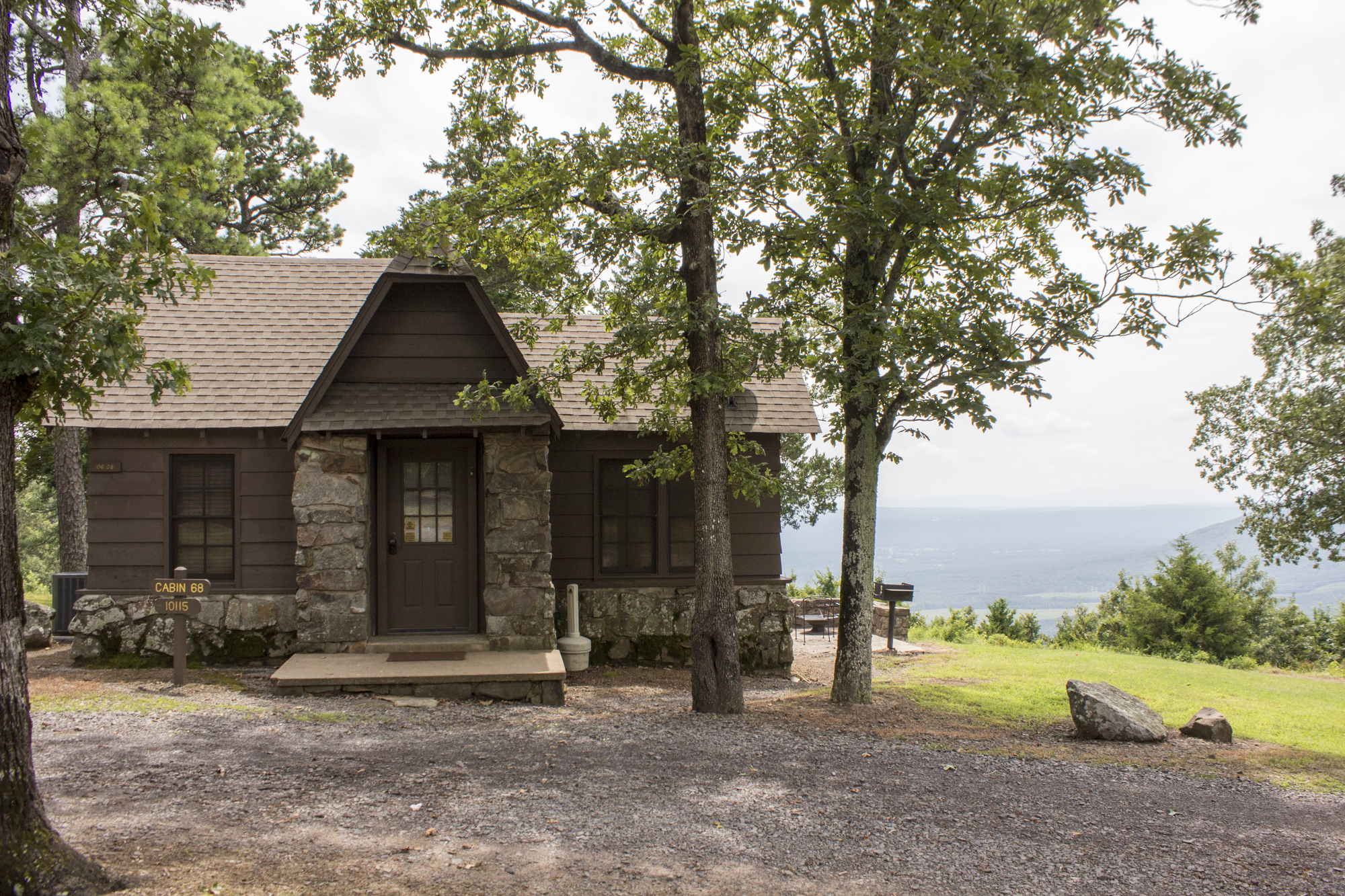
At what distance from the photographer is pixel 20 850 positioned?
3814 mm

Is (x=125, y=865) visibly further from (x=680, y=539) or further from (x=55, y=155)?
(x=55, y=155)

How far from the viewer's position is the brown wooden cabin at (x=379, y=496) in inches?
389

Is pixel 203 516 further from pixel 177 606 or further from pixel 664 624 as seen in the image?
pixel 664 624

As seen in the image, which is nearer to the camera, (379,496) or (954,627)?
(379,496)

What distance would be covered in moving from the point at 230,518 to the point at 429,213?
499 centimetres

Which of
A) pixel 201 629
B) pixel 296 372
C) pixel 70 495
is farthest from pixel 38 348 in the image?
pixel 70 495

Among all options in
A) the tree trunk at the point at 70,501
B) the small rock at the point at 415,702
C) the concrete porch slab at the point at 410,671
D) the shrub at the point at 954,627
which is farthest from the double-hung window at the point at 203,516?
the shrub at the point at 954,627

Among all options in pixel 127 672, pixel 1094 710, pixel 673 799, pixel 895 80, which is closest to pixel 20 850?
pixel 673 799

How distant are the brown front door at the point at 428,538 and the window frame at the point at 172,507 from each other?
86.3 inches

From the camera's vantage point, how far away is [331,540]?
9.81 metres

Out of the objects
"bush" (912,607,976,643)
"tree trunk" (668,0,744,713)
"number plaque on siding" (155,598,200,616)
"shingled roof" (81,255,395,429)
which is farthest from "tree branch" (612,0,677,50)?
"bush" (912,607,976,643)

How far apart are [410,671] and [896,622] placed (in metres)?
10.9

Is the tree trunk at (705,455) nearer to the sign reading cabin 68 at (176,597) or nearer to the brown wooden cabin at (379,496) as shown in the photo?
the brown wooden cabin at (379,496)

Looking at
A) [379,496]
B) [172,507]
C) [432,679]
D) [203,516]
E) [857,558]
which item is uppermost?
[379,496]
